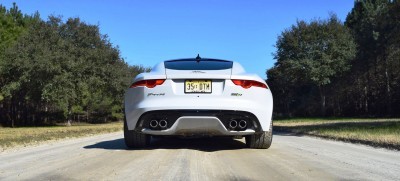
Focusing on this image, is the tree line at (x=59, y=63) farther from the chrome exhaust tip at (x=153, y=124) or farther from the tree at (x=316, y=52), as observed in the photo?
the chrome exhaust tip at (x=153, y=124)

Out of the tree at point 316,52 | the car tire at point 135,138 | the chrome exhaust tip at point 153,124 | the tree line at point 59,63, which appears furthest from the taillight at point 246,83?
the tree at point 316,52

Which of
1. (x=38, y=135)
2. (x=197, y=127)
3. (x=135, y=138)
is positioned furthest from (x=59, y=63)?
(x=197, y=127)

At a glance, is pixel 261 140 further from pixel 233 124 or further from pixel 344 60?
pixel 344 60

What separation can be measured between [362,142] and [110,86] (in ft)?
98.4

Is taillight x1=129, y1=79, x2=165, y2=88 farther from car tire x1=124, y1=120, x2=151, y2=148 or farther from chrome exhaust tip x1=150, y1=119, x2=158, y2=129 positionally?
car tire x1=124, y1=120, x2=151, y2=148

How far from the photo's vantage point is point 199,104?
A: 21.5ft

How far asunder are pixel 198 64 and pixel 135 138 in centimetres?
159

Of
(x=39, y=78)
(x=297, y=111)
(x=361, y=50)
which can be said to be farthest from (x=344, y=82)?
(x=39, y=78)

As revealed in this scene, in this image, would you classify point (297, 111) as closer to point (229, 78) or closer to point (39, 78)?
point (39, 78)

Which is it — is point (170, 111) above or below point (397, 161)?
above

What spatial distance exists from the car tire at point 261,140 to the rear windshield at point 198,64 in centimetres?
121

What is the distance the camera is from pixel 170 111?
660 centimetres

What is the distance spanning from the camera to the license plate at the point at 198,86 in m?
6.70

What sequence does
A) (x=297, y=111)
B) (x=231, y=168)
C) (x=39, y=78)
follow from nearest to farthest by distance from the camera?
(x=231, y=168) → (x=39, y=78) → (x=297, y=111)
